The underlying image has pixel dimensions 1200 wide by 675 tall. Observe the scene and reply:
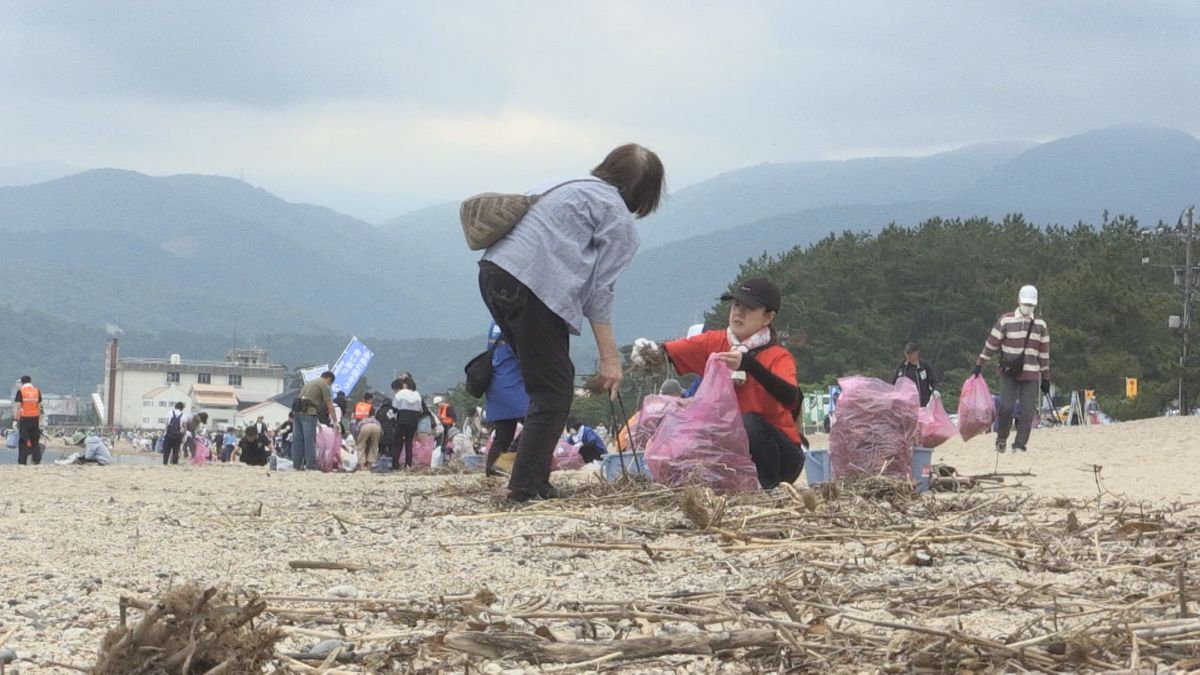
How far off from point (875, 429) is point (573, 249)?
2.08 meters

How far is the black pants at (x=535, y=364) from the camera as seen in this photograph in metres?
6.66

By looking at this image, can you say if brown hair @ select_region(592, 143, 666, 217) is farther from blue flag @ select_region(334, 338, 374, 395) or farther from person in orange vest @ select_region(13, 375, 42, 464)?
blue flag @ select_region(334, 338, 374, 395)

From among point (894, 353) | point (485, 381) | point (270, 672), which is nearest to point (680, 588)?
point (270, 672)

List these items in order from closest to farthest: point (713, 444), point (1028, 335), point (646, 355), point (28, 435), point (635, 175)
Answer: point (635, 175)
point (713, 444)
point (646, 355)
point (1028, 335)
point (28, 435)

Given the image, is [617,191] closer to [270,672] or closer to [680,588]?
[680,588]

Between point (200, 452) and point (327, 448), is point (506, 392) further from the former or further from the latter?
point (200, 452)

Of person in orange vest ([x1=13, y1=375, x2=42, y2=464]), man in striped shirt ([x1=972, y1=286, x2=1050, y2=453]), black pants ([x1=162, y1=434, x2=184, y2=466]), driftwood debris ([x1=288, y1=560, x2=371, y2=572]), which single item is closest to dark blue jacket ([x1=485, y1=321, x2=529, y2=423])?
driftwood debris ([x1=288, y1=560, x2=371, y2=572])

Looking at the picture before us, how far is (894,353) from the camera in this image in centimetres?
6178

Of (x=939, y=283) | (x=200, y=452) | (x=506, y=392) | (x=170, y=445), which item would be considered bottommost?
(x=200, y=452)

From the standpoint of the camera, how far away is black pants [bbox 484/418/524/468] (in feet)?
28.5

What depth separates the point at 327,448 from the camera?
19328mm

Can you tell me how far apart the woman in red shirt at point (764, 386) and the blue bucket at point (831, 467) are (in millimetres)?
362

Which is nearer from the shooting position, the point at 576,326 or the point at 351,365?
the point at 576,326

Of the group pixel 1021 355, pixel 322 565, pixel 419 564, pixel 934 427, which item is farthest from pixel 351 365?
pixel 322 565
